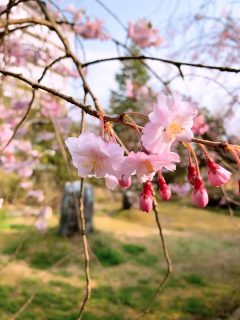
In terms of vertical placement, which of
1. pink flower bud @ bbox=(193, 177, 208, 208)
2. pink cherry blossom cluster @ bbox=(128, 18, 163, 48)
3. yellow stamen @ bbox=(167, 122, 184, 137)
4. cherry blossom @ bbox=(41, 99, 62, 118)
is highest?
pink cherry blossom cluster @ bbox=(128, 18, 163, 48)

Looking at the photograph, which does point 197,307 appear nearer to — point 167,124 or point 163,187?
point 163,187

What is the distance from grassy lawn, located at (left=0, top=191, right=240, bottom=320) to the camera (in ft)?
10.8

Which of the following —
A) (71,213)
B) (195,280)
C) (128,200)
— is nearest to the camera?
(195,280)

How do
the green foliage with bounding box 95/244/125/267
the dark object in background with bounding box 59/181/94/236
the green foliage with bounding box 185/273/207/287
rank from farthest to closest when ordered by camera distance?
1. the dark object in background with bounding box 59/181/94/236
2. the green foliage with bounding box 95/244/125/267
3. the green foliage with bounding box 185/273/207/287

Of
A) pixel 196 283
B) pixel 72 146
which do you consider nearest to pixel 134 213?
pixel 196 283

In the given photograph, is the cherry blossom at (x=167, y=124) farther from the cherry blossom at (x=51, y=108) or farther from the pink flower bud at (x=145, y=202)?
the cherry blossom at (x=51, y=108)

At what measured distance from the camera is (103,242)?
523 centimetres

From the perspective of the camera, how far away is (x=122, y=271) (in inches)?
171

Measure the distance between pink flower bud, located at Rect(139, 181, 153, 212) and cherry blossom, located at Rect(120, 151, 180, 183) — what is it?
1.7 inches

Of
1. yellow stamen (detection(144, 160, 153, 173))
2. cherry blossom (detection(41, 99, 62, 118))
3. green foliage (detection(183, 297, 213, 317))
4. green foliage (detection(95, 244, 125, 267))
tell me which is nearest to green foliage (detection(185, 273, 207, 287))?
green foliage (detection(183, 297, 213, 317))

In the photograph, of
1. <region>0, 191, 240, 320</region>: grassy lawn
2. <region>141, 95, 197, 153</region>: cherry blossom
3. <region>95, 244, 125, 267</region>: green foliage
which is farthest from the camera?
<region>95, 244, 125, 267</region>: green foliage

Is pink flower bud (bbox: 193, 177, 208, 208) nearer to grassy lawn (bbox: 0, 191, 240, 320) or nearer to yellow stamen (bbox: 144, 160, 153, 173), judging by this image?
yellow stamen (bbox: 144, 160, 153, 173)

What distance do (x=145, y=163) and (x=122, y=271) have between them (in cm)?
386

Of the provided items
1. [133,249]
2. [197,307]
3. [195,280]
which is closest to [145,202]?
[197,307]
